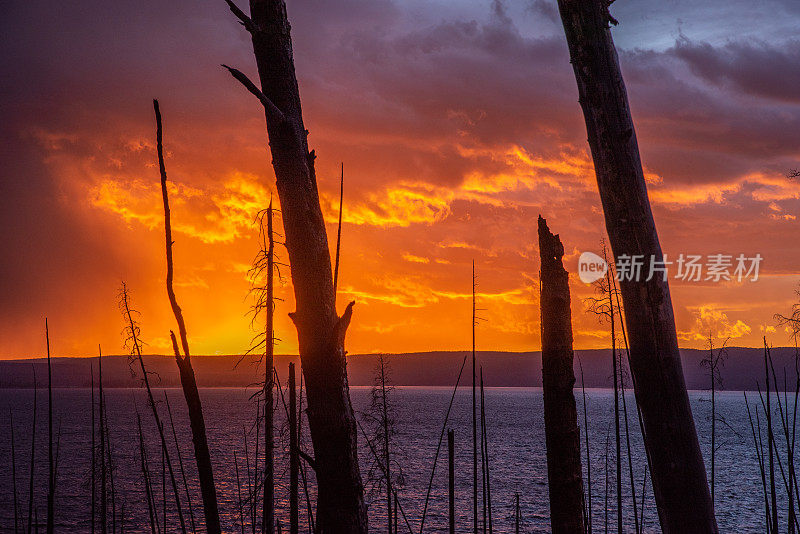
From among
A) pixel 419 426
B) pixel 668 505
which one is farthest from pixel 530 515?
pixel 419 426

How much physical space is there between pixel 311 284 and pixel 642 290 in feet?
5.83

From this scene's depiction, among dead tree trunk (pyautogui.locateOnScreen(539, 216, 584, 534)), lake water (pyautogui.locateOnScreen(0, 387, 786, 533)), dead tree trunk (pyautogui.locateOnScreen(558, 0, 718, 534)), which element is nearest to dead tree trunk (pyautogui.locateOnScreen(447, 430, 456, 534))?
dead tree trunk (pyautogui.locateOnScreen(539, 216, 584, 534))

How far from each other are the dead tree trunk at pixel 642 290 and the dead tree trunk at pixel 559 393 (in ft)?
4.84

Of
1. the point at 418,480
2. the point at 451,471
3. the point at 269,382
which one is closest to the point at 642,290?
the point at 451,471

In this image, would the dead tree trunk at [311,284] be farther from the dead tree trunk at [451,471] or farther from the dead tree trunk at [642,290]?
the dead tree trunk at [642,290]

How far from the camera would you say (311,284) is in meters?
3.35

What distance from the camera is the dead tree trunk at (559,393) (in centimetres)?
491

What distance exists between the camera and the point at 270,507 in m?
8.79

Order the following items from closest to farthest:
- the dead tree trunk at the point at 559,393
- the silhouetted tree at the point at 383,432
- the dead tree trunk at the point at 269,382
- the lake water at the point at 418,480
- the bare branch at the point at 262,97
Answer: the bare branch at the point at 262,97 → the dead tree trunk at the point at 559,393 → the silhouetted tree at the point at 383,432 → the dead tree trunk at the point at 269,382 → the lake water at the point at 418,480

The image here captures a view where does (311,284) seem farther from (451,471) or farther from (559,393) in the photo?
(559,393)

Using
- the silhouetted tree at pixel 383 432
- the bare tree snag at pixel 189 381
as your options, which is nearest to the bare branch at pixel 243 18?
the bare tree snag at pixel 189 381

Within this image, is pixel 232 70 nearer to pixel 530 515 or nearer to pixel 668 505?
pixel 668 505

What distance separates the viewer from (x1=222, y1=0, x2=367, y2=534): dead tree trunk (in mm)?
3205

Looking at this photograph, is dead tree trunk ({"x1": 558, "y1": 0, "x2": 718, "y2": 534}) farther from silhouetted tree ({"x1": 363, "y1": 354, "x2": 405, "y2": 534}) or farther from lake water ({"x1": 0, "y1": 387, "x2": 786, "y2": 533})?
lake water ({"x1": 0, "y1": 387, "x2": 786, "y2": 533})
